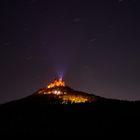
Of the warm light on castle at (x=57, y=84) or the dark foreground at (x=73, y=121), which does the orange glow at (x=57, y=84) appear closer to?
the warm light on castle at (x=57, y=84)

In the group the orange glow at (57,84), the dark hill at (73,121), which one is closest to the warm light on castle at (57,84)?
the orange glow at (57,84)

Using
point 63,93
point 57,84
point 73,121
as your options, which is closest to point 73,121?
point 73,121

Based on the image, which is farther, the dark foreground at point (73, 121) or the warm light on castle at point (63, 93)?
the warm light on castle at point (63, 93)

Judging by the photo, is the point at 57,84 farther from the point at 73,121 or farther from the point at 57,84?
the point at 73,121

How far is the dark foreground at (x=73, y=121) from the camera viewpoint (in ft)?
214

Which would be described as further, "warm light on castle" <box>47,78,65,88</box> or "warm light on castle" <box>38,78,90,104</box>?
"warm light on castle" <box>47,78,65,88</box>

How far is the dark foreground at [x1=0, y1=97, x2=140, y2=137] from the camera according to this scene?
2569 inches

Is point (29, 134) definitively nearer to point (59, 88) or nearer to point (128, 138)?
point (128, 138)

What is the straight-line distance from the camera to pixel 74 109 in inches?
3839

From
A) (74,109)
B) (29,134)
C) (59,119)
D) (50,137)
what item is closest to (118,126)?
(50,137)

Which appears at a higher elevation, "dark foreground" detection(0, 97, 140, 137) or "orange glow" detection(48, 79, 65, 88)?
"orange glow" detection(48, 79, 65, 88)

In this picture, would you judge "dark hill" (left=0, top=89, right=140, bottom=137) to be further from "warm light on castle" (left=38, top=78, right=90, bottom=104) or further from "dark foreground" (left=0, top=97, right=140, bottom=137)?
"warm light on castle" (left=38, top=78, right=90, bottom=104)

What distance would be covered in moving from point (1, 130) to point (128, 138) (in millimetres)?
33794

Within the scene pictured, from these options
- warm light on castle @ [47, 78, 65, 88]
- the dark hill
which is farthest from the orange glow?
the dark hill
